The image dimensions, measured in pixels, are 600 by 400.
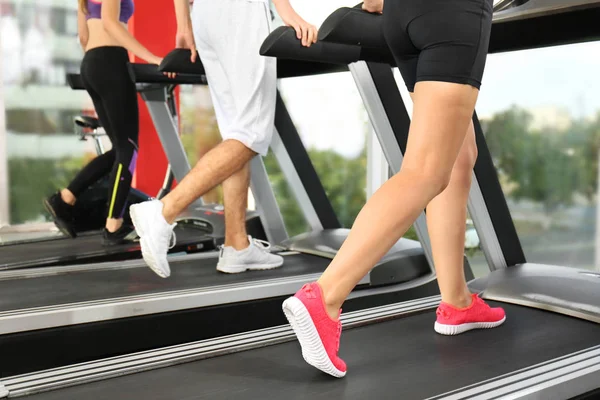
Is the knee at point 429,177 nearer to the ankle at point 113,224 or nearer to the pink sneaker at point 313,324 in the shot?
the pink sneaker at point 313,324

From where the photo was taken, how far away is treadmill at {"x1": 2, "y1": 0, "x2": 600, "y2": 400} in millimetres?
1352

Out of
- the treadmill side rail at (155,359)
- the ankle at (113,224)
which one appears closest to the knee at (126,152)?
the ankle at (113,224)

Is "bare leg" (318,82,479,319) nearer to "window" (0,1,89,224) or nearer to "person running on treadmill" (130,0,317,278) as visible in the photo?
"person running on treadmill" (130,0,317,278)

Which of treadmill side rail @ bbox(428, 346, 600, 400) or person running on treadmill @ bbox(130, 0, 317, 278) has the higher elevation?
person running on treadmill @ bbox(130, 0, 317, 278)

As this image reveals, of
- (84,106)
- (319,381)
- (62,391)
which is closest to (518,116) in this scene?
(319,381)

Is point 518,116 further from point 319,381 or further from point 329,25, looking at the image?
point 319,381

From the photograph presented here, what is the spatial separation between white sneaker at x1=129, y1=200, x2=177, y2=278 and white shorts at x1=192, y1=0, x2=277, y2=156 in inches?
17.5

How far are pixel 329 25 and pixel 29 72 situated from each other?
13.4ft

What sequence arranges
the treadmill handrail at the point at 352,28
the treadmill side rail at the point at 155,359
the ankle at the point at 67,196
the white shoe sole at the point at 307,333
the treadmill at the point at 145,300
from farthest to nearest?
1. the ankle at the point at 67,196
2. the treadmill at the point at 145,300
3. the treadmill handrail at the point at 352,28
4. the treadmill side rail at the point at 155,359
5. the white shoe sole at the point at 307,333

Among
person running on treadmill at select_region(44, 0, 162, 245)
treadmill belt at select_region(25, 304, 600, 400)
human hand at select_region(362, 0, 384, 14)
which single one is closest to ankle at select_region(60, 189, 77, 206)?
person running on treadmill at select_region(44, 0, 162, 245)

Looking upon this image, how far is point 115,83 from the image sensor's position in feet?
10.2

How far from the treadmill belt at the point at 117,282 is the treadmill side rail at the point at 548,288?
0.78 meters

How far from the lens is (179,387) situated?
4.56 ft

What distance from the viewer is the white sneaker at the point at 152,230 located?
201 centimetres
